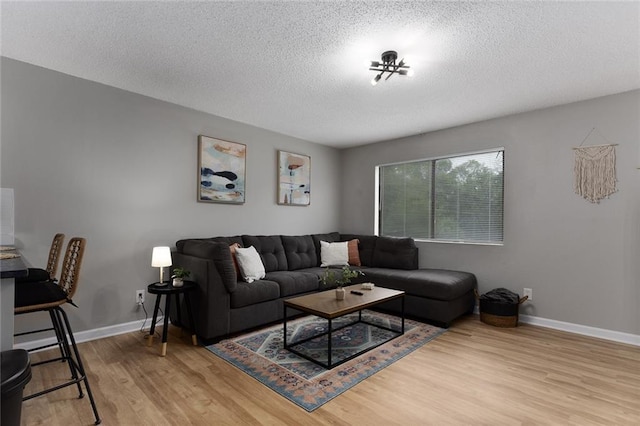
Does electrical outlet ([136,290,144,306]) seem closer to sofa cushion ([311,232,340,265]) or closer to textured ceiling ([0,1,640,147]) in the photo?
textured ceiling ([0,1,640,147])

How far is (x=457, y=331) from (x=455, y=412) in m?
1.53

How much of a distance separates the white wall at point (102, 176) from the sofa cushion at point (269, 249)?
0.35 meters

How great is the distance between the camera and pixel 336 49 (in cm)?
238

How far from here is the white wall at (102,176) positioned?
266 cm

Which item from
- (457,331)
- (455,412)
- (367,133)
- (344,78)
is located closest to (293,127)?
(367,133)

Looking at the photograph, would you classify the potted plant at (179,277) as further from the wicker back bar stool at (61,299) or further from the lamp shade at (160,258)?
the wicker back bar stool at (61,299)

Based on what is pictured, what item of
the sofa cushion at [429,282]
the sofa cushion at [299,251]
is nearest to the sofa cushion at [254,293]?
the sofa cushion at [299,251]

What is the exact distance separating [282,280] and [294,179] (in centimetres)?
187

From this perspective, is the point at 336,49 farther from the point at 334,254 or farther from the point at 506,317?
the point at 506,317

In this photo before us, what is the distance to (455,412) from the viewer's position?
192 cm

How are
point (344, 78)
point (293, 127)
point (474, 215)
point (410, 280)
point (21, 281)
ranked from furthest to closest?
1. point (293, 127)
2. point (474, 215)
3. point (410, 280)
4. point (344, 78)
5. point (21, 281)

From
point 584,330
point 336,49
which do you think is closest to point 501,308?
point 584,330

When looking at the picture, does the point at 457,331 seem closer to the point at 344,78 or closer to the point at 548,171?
the point at 548,171

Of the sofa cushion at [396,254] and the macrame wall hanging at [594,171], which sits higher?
the macrame wall hanging at [594,171]
